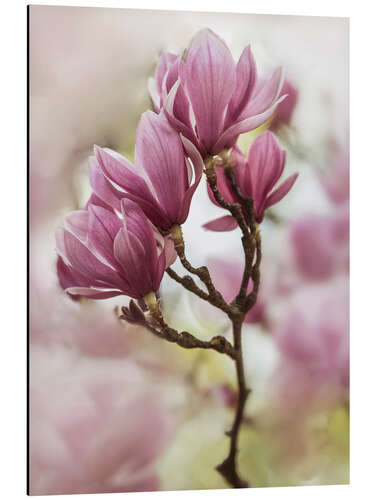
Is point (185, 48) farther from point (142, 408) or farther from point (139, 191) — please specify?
point (142, 408)

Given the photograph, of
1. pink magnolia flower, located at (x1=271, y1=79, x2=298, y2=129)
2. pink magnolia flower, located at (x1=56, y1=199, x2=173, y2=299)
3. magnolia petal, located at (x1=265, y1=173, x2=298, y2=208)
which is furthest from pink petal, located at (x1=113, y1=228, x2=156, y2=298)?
pink magnolia flower, located at (x1=271, y1=79, x2=298, y2=129)

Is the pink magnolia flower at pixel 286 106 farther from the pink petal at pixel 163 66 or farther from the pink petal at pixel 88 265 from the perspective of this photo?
the pink petal at pixel 88 265

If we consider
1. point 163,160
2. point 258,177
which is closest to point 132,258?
point 163,160

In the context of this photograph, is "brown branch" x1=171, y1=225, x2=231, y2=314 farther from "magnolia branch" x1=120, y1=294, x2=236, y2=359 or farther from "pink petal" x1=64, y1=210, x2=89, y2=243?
"pink petal" x1=64, y1=210, x2=89, y2=243

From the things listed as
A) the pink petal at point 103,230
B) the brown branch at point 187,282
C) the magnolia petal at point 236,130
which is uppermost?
the magnolia petal at point 236,130

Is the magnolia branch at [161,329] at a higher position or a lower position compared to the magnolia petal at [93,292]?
lower

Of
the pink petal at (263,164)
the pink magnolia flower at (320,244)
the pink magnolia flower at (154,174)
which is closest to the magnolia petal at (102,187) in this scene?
the pink magnolia flower at (154,174)
